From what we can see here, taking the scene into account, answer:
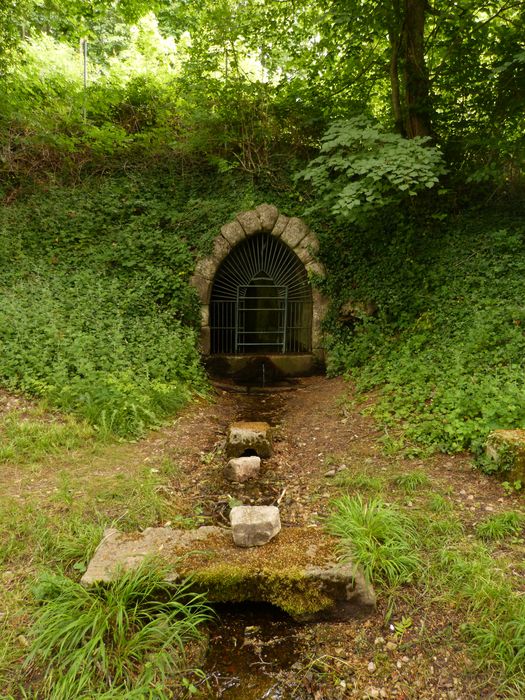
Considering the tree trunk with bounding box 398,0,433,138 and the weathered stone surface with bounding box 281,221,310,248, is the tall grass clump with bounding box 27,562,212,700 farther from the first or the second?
the tree trunk with bounding box 398,0,433,138

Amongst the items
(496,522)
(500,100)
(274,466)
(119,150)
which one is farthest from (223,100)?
(496,522)

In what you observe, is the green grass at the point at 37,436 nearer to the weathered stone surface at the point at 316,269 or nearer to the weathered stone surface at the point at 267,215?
the weathered stone surface at the point at 316,269

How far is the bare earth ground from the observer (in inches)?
86.4

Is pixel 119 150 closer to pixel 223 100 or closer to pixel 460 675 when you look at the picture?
pixel 223 100

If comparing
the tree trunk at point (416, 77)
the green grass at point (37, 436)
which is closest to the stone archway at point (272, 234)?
the tree trunk at point (416, 77)

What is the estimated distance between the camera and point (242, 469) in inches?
161

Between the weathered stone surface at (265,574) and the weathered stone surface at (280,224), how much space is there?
20.4 ft

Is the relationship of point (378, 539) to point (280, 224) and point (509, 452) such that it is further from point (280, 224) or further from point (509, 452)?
point (280, 224)

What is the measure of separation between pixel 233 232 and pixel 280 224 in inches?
34.2

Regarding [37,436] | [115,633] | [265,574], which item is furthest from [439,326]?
[115,633]

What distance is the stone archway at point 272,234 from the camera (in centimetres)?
783

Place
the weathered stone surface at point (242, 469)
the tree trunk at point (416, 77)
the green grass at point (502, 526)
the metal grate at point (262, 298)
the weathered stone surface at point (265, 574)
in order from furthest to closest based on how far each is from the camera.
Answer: the metal grate at point (262, 298), the tree trunk at point (416, 77), the weathered stone surface at point (242, 469), the green grass at point (502, 526), the weathered stone surface at point (265, 574)

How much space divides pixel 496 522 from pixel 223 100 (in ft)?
26.2

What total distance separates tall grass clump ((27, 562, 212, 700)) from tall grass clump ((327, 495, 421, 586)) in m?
0.97
